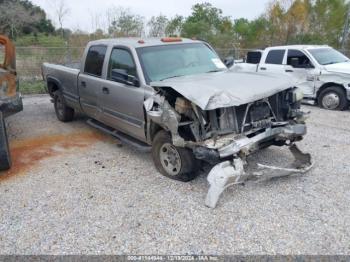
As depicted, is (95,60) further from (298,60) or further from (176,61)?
(298,60)

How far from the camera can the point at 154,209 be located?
12.1ft

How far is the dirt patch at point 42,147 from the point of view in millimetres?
5082

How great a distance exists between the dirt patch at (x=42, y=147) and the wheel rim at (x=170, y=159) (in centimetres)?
206

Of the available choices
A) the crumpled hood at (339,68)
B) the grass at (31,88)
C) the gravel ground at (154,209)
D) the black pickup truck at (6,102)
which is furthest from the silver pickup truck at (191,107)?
the grass at (31,88)

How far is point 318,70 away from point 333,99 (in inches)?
33.4

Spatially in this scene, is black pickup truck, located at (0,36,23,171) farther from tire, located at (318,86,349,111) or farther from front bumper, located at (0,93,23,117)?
tire, located at (318,86,349,111)

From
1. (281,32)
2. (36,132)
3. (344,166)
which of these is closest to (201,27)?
(281,32)

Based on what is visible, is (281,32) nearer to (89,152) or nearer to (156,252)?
(89,152)

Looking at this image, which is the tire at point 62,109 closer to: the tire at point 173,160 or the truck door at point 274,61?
the tire at point 173,160

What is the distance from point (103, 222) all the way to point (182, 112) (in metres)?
1.52

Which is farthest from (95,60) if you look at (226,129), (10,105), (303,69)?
(303,69)

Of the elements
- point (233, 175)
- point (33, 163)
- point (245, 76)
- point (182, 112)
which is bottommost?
point (33, 163)

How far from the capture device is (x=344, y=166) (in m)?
4.71

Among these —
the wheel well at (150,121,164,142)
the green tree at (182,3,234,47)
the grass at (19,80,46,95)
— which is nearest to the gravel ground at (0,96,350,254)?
the wheel well at (150,121,164,142)
